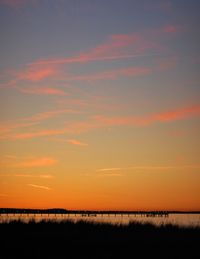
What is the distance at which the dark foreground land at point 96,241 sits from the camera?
78.2 feet

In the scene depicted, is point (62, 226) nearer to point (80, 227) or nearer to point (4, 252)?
point (80, 227)

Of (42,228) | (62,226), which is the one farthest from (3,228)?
(62,226)

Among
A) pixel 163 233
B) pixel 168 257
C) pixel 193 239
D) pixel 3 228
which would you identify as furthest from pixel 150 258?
pixel 3 228

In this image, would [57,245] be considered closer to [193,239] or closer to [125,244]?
[125,244]

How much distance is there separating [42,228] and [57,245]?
10096 mm

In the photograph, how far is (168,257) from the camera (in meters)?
23.4

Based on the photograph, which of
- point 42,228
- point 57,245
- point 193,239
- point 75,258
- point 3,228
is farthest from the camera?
point 42,228

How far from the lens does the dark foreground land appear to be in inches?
938

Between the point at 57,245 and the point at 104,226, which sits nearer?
the point at 57,245

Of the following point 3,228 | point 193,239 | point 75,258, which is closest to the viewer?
point 75,258

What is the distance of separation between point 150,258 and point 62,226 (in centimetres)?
1642

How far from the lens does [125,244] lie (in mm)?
27906

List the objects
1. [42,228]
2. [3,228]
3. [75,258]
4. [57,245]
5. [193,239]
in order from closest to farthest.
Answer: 1. [75,258]
2. [57,245]
3. [193,239]
4. [3,228]
5. [42,228]

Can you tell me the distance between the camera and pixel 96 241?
28859 mm
